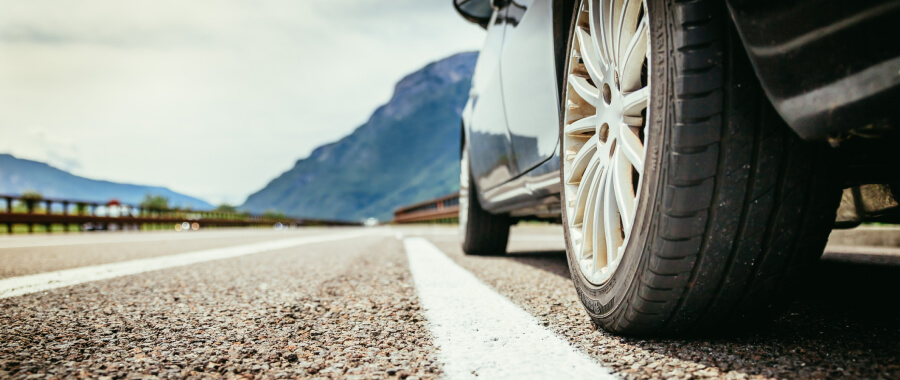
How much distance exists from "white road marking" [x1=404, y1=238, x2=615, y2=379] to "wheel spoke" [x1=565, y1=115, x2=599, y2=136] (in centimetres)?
61

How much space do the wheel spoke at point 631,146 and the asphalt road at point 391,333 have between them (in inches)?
17.5

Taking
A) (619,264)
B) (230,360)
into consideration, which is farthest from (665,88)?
(230,360)

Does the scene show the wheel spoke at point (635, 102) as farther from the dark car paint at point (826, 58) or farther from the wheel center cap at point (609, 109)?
the dark car paint at point (826, 58)

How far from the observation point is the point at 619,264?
1.39 metres

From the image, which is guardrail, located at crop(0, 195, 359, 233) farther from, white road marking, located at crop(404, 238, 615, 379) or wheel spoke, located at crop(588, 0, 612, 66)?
wheel spoke, located at crop(588, 0, 612, 66)

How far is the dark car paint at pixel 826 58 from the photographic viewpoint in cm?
80

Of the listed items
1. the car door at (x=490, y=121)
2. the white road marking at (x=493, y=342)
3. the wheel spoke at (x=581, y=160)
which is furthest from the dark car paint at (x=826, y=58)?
the car door at (x=490, y=121)

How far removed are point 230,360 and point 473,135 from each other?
9.23ft

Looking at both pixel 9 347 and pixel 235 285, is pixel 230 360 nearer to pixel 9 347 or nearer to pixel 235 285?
pixel 9 347

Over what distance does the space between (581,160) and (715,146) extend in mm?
674

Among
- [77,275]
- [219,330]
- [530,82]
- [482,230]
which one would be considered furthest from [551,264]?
[77,275]

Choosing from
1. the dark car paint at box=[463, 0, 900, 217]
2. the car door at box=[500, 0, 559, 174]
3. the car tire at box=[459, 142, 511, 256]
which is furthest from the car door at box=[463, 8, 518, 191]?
the car tire at box=[459, 142, 511, 256]

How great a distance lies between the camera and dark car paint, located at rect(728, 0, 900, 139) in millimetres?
798

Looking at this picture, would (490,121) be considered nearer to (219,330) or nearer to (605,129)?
(605,129)
